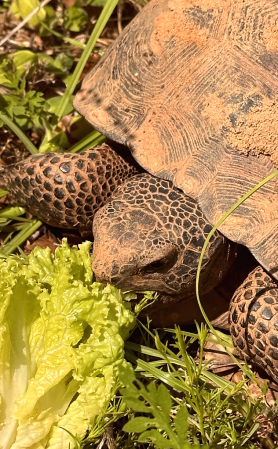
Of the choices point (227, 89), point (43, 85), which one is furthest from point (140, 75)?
point (43, 85)

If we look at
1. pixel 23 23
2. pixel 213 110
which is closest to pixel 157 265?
pixel 213 110

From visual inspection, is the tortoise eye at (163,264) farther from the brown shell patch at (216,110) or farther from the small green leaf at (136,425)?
the small green leaf at (136,425)

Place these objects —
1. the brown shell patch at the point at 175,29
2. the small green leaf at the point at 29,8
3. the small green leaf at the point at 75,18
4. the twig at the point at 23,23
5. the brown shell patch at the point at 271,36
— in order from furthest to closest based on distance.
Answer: the small green leaf at the point at 75,18
the small green leaf at the point at 29,8
the twig at the point at 23,23
the brown shell patch at the point at 175,29
the brown shell patch at the point at 271,36

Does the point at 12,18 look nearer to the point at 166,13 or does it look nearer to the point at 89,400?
the point at 166,13

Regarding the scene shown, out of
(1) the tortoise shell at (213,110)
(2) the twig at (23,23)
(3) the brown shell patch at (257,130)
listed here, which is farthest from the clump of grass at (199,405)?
(2) the twig at (23,23)

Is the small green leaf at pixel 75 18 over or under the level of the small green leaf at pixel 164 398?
over

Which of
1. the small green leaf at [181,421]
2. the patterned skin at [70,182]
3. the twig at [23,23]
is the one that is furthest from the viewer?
the twig at [23,23]

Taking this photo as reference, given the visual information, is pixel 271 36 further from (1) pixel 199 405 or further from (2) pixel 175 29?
(1) pixel 199 405
